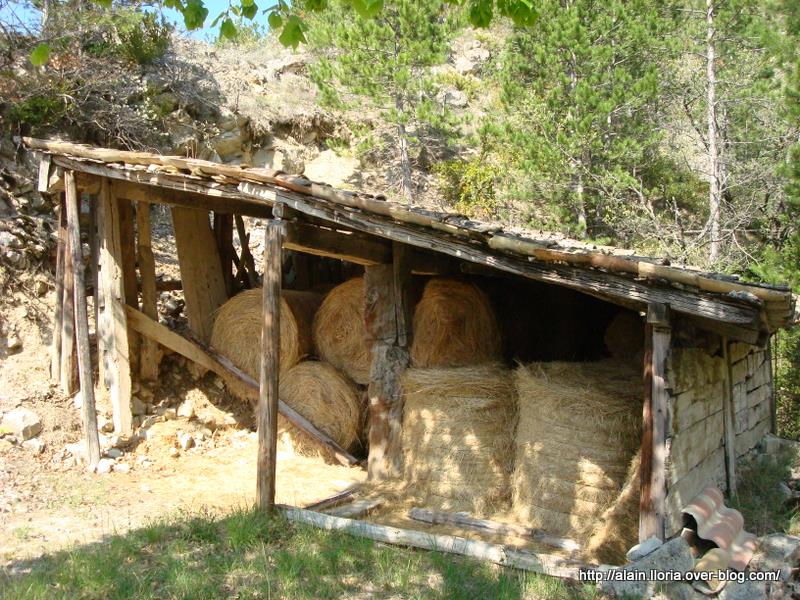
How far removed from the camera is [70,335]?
26.5 feet

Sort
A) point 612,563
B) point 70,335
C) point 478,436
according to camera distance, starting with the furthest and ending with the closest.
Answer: point 70,335
point 478,436
point 612,563

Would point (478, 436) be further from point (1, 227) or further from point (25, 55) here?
point (25, 55)

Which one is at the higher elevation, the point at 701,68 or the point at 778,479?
the point at 701,68

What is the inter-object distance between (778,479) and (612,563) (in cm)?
272

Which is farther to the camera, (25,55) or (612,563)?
(25,55)

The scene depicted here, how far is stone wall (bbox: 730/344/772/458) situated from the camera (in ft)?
22.9

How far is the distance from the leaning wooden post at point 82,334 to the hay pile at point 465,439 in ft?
10.9

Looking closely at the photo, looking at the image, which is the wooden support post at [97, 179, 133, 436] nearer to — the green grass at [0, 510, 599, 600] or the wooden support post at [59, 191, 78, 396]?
the wooden support post at [59, 191, 78, 396]

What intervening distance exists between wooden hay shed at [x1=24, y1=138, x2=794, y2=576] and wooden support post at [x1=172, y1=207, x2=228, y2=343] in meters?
0.02

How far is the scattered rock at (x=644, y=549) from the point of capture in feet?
Answer: 14.4

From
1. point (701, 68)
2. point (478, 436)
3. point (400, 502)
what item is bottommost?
point (400, 502)

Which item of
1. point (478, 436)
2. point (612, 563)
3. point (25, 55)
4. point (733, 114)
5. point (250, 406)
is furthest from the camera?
point (733, 114)

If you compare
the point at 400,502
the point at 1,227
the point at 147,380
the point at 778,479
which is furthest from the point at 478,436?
the point at 1,227

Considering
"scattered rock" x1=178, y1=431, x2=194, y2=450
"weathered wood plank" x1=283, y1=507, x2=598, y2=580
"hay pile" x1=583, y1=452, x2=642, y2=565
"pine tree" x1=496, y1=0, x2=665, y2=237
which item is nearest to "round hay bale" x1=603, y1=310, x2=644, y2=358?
"hay pile" x1=583, y1=452, x2=642, y2=565
